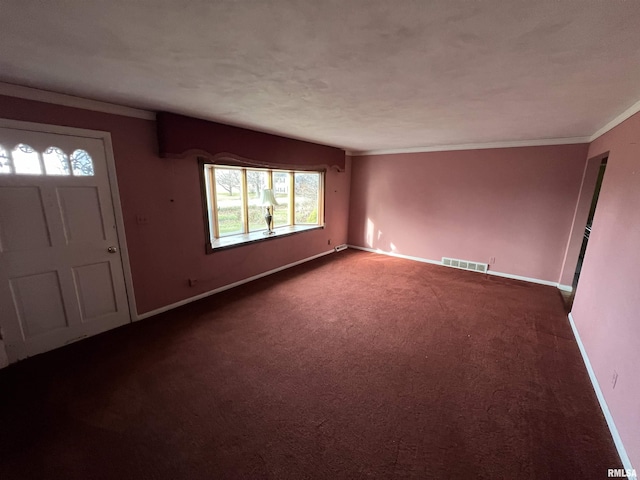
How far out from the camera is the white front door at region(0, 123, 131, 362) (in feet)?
6.91

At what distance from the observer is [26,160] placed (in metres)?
2.12

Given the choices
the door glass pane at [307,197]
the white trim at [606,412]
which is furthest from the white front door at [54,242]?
the white trim at [606,412]

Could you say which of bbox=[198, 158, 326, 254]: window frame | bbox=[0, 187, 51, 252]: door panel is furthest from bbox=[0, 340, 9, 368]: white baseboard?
bbox=[198, 158, 326, 254]: window frame

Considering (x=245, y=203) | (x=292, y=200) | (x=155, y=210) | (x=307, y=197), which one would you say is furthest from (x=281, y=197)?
(x=155, y=210)

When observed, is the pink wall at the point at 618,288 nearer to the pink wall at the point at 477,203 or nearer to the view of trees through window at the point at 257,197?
the pink wall at the point at 477,203

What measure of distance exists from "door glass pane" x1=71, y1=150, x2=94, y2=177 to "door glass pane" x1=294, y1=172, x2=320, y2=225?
315 centimetres

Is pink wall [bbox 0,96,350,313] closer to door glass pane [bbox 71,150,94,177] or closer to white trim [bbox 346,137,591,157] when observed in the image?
door glass pane [bbox 71,150,94,177]

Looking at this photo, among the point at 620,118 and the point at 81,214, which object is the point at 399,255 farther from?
the point at 81,214

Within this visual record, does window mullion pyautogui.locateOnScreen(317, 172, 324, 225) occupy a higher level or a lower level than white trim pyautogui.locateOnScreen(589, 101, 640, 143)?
lower

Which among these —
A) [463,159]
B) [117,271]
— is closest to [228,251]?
[117,271]

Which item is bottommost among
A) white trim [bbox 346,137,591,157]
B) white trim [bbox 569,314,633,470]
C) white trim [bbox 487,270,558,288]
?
white trim [bbox 569,314,633,470]

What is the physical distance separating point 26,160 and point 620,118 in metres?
5.38

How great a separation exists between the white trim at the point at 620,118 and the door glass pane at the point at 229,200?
4368 millimetres

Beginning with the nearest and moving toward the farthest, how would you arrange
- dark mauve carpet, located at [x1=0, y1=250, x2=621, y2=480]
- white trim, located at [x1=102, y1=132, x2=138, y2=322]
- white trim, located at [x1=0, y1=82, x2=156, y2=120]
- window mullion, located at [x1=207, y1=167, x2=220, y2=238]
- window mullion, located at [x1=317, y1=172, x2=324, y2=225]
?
dark mauve carpet, located at [x1=0, y1=250, x2=621, y2=480] < white trim, located at [x1=0, y1=82, x2=156, y2=120] < white trim, located at [x1=102, y1=132, x2=138, y2=322] < window mullion, located at [x1=207, y1=167, x2=220, y2=238] < window mullion, located at [x1=317, y1=172, x2=324, y2=225]
